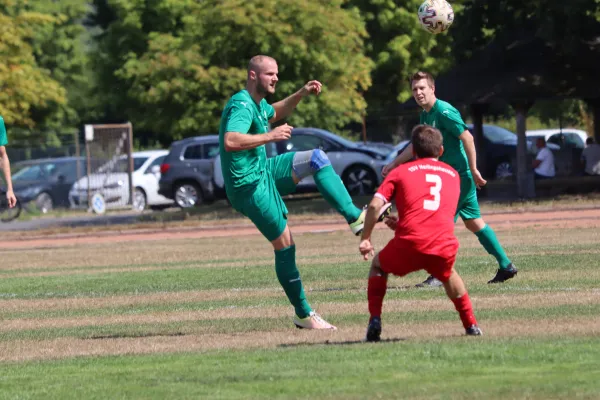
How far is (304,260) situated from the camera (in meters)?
17.3

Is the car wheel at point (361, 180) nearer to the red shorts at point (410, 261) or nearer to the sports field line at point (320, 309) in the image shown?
the sports field line at point (320, 309)

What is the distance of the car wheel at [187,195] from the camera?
3753 centimetres

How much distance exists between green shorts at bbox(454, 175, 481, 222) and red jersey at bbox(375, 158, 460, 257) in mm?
3707

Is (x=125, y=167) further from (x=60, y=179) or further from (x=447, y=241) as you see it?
(x=447, y=241)

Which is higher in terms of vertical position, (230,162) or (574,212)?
(230,162)

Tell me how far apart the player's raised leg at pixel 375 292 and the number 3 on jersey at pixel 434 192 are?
0.52 metres

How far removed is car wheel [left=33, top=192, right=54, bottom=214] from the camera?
128ft

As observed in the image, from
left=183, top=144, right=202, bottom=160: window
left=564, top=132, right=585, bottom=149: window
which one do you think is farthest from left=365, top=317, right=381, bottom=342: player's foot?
left=564, top=132, right=585, bottom=149: window

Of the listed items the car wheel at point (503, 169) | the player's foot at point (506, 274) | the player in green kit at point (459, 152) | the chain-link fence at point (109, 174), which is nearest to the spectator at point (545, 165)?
the car wheel at point (503, 169)

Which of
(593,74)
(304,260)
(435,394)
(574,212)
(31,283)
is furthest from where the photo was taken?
(593,74)

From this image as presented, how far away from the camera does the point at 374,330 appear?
341 inches

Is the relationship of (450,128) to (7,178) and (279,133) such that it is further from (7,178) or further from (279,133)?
(7,178)

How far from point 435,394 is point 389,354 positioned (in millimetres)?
1311

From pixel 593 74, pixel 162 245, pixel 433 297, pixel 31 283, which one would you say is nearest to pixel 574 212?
pixel 593 74
